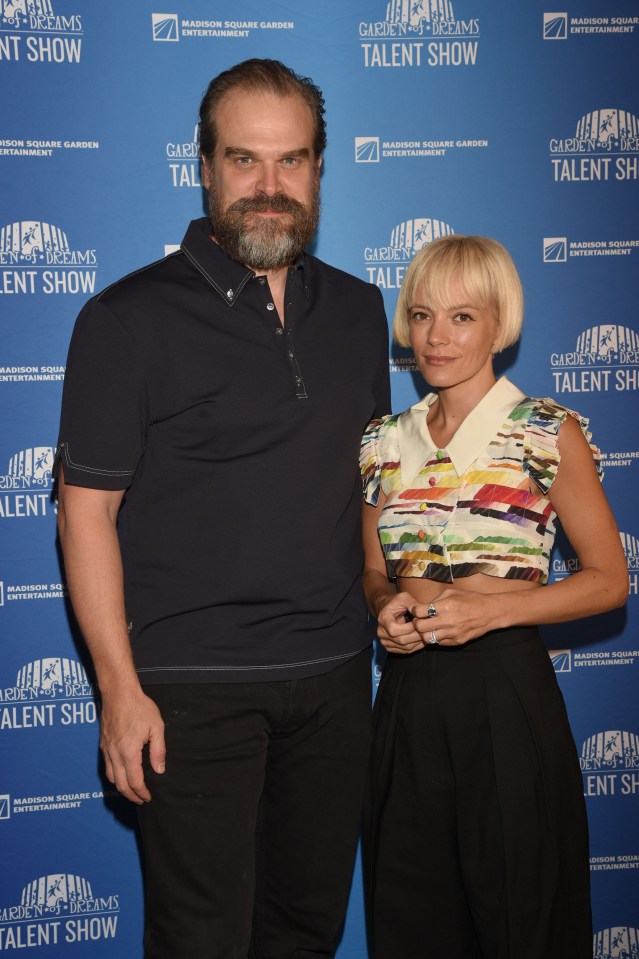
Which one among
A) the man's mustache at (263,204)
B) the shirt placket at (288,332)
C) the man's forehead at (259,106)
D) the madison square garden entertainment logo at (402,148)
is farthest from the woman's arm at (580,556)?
the madison square garden entertainment logo at (402,148)

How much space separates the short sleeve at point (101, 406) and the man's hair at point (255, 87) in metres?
0.49

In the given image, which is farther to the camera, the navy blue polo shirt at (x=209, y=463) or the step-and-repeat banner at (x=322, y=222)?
the step-and-repeat banner at (x=322, y=222)

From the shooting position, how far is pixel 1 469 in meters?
2.55

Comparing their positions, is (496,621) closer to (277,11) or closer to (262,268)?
(262,268)

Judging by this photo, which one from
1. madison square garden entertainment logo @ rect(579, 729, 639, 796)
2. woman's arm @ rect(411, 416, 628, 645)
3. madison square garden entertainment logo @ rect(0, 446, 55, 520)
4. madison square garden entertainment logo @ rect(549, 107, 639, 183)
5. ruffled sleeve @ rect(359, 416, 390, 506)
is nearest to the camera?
woman's arm @ rect(411, 416, 628, 645)

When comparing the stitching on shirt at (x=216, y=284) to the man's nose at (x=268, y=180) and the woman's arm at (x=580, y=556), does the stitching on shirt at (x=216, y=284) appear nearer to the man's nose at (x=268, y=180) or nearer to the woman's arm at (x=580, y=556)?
the man's nose at (x=268, y=180)

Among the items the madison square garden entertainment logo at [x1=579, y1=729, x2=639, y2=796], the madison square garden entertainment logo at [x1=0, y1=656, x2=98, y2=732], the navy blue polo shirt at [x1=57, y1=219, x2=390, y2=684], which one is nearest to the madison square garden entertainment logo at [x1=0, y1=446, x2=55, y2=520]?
the madison square garden entertainment logo at [x1=0, y1=656, x2=98, y2=732]

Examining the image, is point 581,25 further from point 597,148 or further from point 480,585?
point 480,585

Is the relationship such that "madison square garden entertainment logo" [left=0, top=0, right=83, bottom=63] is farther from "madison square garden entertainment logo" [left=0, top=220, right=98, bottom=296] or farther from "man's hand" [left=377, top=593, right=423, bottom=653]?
"man's hand" [left=377, top=593, right=423, bottom=653]

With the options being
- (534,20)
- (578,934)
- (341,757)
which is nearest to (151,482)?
(341,757)

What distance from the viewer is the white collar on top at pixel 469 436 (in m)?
1.91

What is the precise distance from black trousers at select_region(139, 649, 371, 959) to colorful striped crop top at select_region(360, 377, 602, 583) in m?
0.31

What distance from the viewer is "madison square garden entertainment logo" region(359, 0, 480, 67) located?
2570 millimetres

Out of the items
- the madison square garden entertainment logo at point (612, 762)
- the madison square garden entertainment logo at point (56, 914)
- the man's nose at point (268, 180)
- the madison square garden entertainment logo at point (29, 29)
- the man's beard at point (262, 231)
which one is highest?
the madison square garden entertainment logo at point (29, 29)
